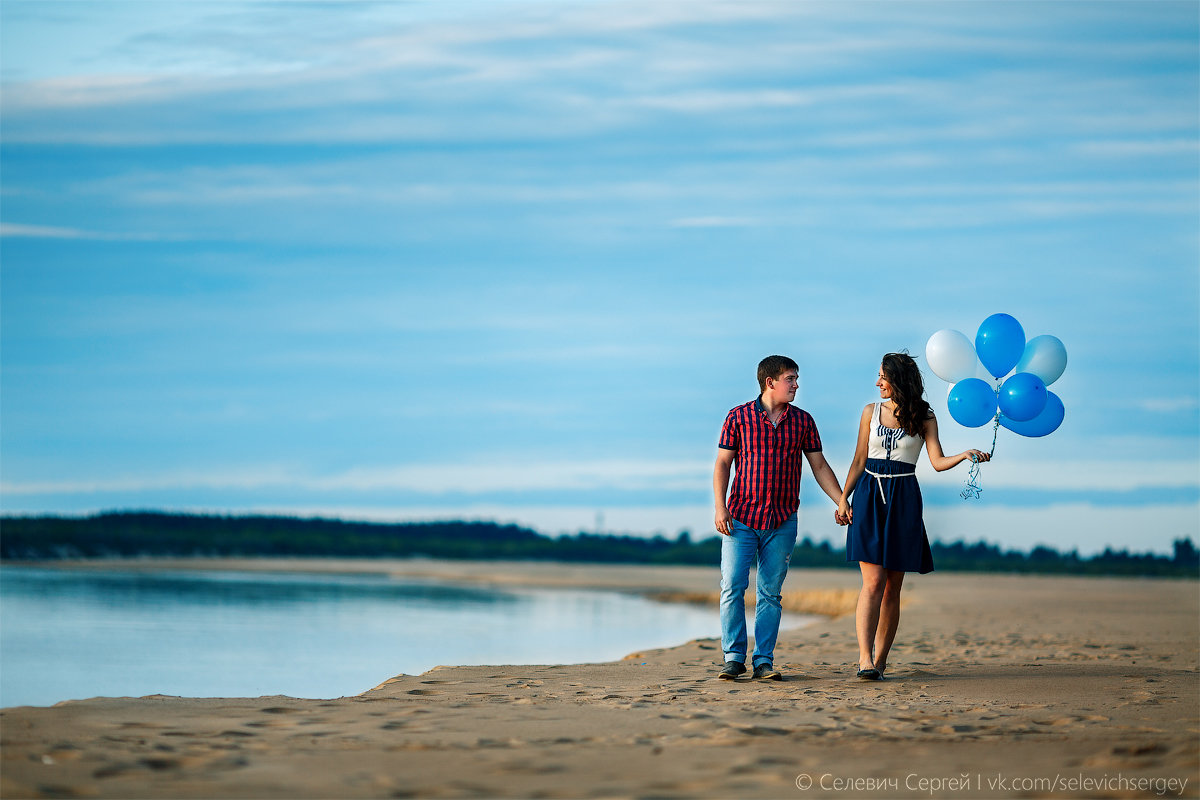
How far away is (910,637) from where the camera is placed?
436 inches

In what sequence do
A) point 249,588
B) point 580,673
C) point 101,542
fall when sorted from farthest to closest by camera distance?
point 101,542
point 249,588
point 580,673

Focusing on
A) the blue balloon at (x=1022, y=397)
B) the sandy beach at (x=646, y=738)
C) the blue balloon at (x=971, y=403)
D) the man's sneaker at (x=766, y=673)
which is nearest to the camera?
the sandy beach at (x=646, y=738)

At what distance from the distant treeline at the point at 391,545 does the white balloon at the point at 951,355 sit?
41905mm

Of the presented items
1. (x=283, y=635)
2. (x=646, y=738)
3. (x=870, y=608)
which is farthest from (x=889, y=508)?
(x=283, y=635)

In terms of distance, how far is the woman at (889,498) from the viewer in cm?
675

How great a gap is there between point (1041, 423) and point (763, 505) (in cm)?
218

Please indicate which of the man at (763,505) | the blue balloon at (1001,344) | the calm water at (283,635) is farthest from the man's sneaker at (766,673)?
the calm water at (283,635)

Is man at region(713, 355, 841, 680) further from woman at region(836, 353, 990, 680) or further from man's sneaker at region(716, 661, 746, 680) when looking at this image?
woman at region(836, 353, 990, 680)

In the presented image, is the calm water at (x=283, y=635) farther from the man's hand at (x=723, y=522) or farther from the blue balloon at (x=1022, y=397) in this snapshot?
the blue balloon at (x=1022, y=397)

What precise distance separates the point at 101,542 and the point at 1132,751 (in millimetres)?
63225

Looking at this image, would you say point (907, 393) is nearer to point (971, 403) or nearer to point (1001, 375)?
point (971, 403)

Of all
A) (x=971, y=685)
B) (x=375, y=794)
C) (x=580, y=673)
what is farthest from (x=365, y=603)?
(x=375, y=794)

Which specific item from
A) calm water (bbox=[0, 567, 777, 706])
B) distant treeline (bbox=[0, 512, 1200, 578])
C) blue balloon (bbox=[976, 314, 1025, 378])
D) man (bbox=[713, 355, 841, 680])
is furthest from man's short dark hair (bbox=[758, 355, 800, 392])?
distant treeline (bbox=[0, 512, 1200, 578])

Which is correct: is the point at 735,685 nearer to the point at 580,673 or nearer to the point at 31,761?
the point at 580,673
